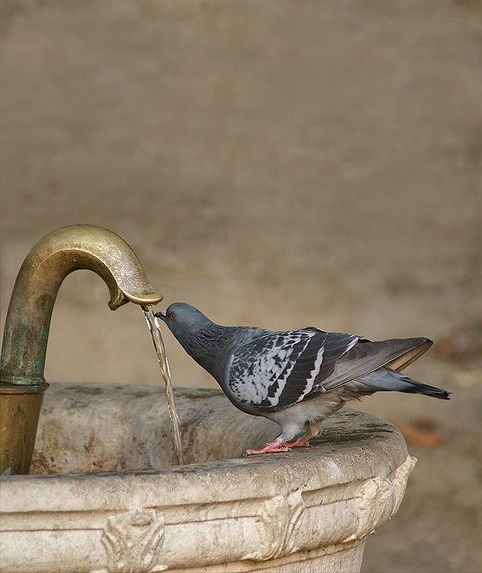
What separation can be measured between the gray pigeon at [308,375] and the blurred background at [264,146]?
2.70m

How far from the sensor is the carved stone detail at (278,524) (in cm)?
128

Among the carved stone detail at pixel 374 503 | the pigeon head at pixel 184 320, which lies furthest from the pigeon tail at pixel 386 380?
the pigeon head at pixel 184 320

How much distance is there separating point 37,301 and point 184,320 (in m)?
0.55

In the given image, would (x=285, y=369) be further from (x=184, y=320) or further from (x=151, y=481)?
(x=151, y=481)

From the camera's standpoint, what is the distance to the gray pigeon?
1.70 meters

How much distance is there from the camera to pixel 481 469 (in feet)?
13.2

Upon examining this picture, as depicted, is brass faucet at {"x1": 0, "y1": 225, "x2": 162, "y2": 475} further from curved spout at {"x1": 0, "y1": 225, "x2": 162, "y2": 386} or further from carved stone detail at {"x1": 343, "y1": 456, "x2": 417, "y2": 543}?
carved stone detail at {"x1": 343, "y1": 456, "x2": 417, "y2": 543}

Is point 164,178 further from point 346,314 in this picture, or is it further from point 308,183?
point 346,314

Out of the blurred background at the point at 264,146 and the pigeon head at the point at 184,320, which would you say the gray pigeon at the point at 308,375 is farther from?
the blurred background at the point at 264,146

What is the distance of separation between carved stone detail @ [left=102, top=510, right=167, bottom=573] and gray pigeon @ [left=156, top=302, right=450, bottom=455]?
0.47m

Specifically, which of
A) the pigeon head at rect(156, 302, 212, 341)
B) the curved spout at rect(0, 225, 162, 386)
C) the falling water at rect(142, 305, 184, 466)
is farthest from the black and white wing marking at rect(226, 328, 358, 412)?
the curved spout at rect(0, 225, 162, 386)

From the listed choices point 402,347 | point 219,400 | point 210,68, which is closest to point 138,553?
point 402,347

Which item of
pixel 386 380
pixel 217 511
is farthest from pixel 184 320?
pixel 217 511

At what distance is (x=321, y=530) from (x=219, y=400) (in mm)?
655
